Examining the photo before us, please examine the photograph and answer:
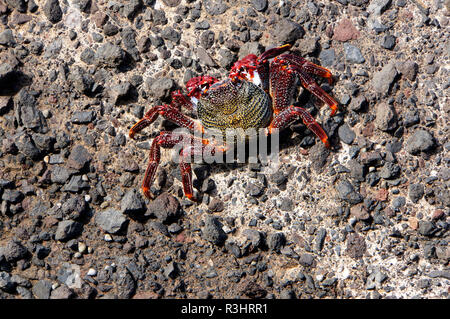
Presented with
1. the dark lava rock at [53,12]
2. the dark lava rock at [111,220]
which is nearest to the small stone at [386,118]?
the dark lava rock at [111,220]

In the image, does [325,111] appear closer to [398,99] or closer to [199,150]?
[398,99]

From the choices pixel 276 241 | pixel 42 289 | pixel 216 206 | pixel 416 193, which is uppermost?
pixel 416 193

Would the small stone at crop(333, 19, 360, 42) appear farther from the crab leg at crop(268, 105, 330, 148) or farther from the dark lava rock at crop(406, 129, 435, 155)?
the dark lava rock at crop(406, 129, 435, 155)

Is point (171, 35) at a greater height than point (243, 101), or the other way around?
point (171, 35)

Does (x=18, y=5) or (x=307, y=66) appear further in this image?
(x=18, y=5)

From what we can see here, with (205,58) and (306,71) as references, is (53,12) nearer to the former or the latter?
(205,58)

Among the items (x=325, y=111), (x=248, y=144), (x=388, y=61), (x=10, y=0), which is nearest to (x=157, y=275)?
(x=248, y=144)

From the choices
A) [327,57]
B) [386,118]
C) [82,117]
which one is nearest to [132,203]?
[82,117]
